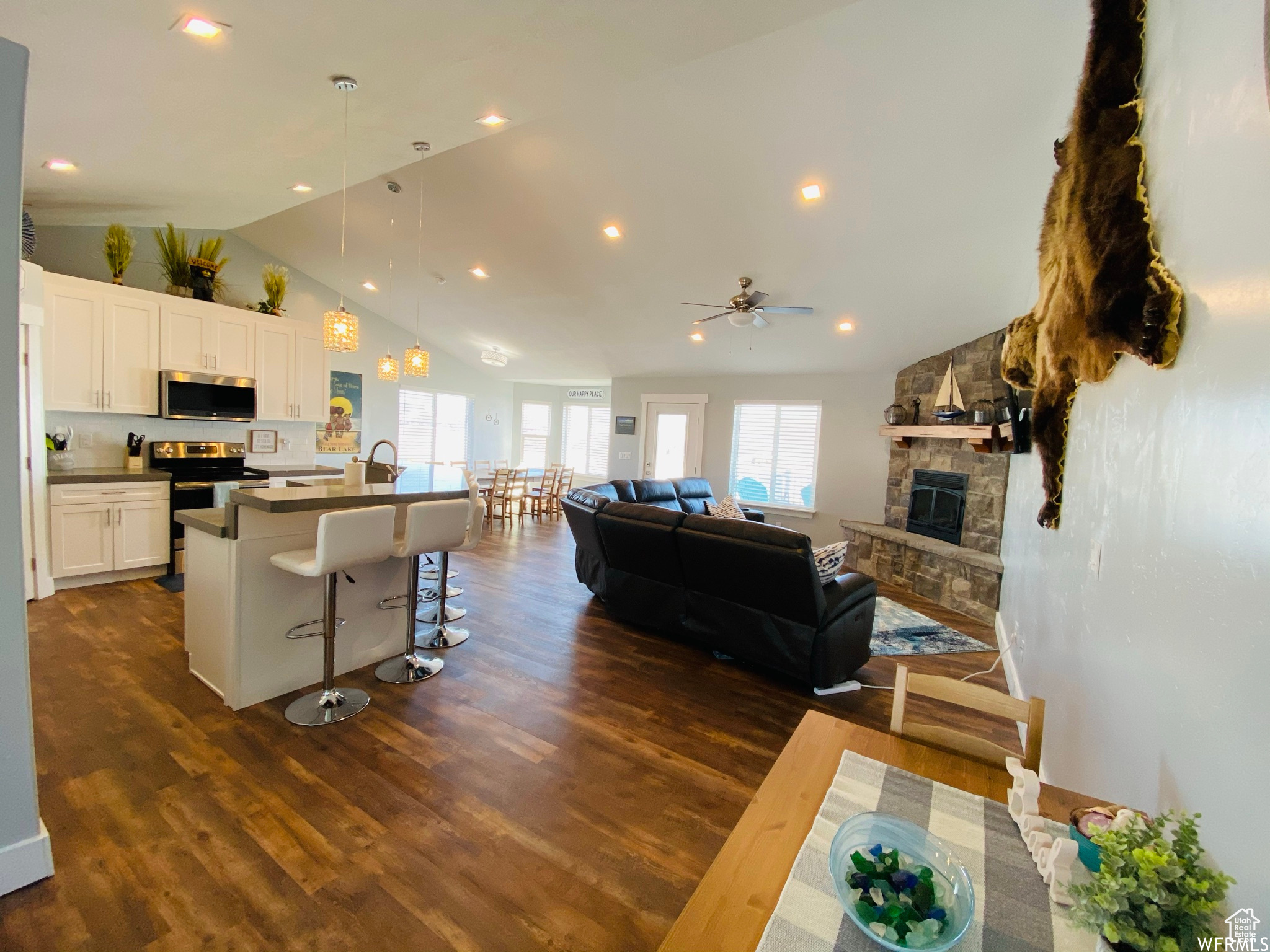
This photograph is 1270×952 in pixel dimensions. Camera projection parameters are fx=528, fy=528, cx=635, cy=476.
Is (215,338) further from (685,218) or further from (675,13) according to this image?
(675,13)

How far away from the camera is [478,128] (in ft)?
8.96

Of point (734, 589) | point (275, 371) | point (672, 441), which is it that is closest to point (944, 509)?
point (734, 589)

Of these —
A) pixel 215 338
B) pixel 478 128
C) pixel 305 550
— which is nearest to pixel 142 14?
pixel 478 128

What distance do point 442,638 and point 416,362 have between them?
2.18 metres

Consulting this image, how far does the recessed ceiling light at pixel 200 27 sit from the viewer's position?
1.76m

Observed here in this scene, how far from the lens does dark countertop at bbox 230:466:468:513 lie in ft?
8.19

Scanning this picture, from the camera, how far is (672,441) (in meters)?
8.47

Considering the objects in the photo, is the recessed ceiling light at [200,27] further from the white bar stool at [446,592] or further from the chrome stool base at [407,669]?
the chrome stool base at [407,669]

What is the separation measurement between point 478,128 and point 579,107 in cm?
111

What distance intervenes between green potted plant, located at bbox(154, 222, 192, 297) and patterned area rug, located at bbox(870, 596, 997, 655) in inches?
264

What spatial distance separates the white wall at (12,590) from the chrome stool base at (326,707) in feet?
3.10

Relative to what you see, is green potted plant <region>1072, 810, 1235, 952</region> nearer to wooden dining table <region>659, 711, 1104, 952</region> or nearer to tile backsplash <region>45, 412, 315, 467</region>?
wooden dining table <region>659, 711, 1104, 952</region>

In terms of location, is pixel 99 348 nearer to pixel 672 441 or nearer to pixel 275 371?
pixel 275 371

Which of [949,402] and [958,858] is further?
[949,402]
